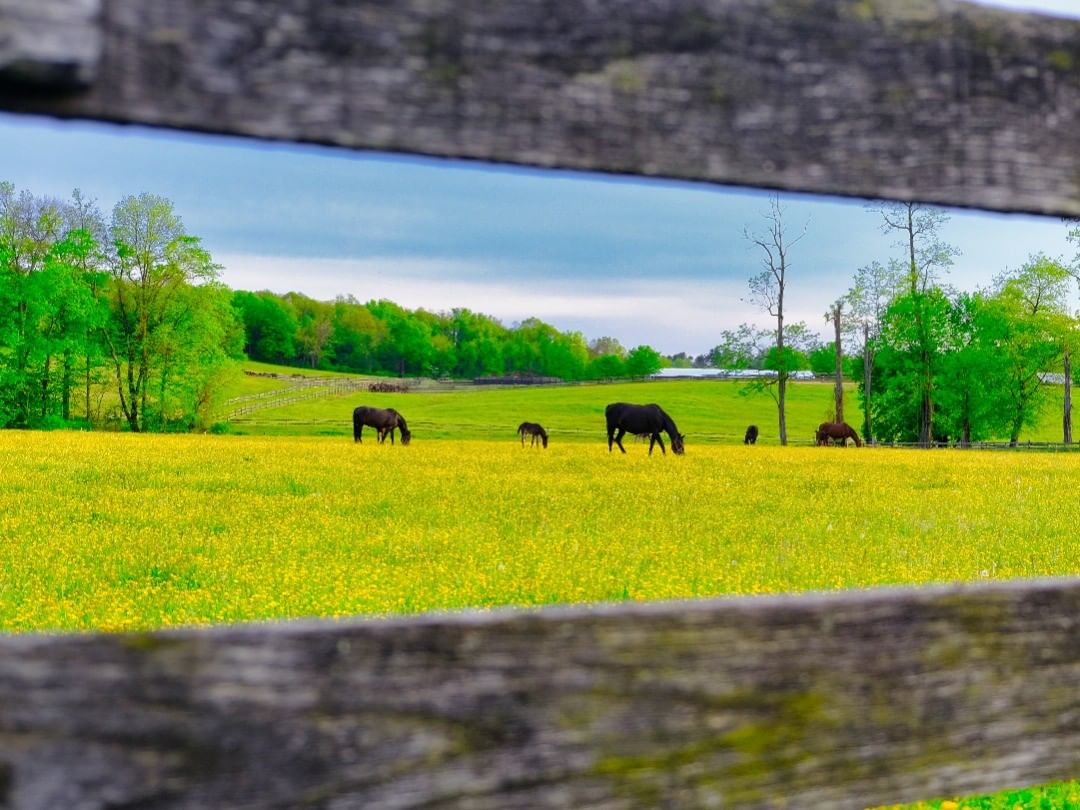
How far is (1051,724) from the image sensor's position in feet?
6.10

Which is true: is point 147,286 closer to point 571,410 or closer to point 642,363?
point 571,410

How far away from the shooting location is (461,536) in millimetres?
10867

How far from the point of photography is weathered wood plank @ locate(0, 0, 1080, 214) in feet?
4.76

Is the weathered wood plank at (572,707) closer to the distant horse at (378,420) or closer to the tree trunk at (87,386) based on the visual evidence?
the distant horse at (378,420)

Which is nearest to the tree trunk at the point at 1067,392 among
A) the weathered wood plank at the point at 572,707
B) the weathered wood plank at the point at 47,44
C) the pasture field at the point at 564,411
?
the pasture field at the point at 564,411

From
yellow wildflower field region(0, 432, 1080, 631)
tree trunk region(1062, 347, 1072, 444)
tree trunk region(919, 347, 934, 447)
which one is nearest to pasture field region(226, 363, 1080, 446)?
tree trunk region(1062, 347, 1072, 444)

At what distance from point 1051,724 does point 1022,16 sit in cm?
138

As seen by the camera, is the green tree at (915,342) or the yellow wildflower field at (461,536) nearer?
the yellow wildflower field at (461,536)

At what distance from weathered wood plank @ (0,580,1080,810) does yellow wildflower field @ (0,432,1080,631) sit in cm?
522

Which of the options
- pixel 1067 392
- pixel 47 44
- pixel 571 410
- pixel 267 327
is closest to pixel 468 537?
pixel 47 44

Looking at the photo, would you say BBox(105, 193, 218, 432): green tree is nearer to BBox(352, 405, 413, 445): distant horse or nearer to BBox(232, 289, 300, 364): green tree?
BBox(352, 405, 413, 445): distant horse

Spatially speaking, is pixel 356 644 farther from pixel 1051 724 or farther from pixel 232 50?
pixel 1051 724

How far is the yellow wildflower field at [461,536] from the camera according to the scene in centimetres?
769

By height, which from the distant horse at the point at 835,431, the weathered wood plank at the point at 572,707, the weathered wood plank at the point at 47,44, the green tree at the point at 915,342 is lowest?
the distant horse at the point at 835,431
